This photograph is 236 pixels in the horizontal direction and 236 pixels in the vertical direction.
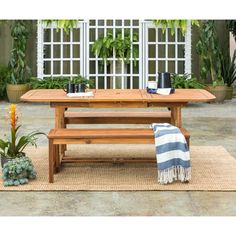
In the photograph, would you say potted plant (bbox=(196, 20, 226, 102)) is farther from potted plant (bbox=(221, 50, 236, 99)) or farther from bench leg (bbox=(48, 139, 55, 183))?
bench leg (bbox=(48, 139, 55, 183))

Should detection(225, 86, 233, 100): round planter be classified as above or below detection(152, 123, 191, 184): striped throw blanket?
above

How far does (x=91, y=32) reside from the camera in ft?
39.6

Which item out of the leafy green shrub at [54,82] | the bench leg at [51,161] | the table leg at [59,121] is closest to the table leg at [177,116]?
the table leg at [59,121]

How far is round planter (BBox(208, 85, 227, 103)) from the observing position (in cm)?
1152

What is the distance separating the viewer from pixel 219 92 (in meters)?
11.6

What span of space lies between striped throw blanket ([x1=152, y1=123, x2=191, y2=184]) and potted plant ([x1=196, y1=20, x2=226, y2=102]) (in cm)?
684

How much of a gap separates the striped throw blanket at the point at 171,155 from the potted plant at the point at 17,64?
7.08 meters

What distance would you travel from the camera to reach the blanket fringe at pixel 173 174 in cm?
484

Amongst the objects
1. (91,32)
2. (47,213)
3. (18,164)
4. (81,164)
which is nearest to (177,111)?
(81,164)

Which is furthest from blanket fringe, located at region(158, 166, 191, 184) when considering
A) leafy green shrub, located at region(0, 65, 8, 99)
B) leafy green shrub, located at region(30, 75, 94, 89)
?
leafy green shrub, located at region(0, 65, 8, 99)

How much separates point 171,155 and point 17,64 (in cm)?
740

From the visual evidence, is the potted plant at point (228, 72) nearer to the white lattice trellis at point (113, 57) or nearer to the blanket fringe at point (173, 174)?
the white lattice trellis at point (113, 57)

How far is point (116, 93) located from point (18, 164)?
1374mm

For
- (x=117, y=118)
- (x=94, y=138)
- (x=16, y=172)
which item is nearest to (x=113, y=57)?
(x=117, y=118)
